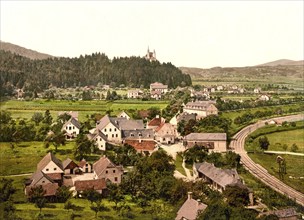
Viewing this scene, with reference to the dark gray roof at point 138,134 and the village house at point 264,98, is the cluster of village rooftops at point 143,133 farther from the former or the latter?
the village house at point 264,98

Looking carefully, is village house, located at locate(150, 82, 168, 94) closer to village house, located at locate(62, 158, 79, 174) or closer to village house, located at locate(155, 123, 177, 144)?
village house, located at locate(155, 123, 177, 144)

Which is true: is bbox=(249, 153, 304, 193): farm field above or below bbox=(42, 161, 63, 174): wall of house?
below

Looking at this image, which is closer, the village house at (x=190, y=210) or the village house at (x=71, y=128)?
the village house at (x=190, y=210)

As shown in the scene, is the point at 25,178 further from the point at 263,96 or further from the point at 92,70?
the point at 92,70

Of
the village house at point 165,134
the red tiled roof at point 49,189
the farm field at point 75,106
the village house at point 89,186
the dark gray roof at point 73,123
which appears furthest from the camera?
the farm field at point 75,106

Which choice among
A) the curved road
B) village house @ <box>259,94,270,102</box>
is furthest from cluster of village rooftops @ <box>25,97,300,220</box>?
village house @ <box>259,94,270,102</box>

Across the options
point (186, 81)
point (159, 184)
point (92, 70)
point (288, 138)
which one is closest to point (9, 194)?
point (159, 184)

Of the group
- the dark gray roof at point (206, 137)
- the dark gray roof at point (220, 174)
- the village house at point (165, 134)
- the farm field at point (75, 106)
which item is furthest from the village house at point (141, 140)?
the farm field at point (75, 106)
